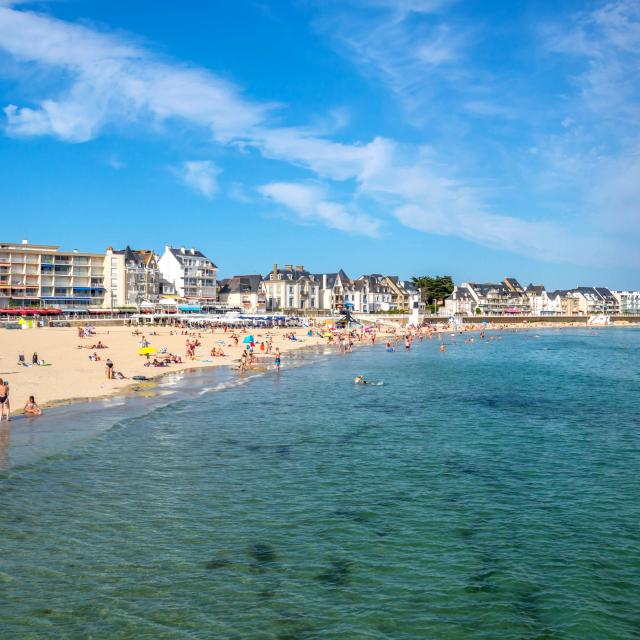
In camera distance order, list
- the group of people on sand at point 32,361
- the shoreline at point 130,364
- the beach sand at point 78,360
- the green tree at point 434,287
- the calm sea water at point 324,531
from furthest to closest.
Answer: the green tree at point 434,287, the group of people on sand at point 32,361, the beach sand at point 78,360, the shoreline at point 130,364, the calm sea water at point 324,531

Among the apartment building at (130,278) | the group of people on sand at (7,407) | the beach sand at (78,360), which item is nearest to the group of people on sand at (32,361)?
the beach sand at (78,360)

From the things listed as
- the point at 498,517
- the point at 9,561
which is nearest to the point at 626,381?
the point at 498,517

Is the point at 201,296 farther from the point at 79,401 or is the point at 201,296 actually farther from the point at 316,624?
the point at 316,624

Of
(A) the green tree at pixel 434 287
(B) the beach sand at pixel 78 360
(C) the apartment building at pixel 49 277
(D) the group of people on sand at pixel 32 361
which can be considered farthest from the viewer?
(A) the green tree at pixel 434 287

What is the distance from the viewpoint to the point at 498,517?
51.8ft

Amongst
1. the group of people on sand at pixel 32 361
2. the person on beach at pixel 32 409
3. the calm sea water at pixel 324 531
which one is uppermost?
the group of people on sand at pixel 32 361

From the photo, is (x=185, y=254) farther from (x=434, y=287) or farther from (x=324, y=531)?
(x=324, y=531)

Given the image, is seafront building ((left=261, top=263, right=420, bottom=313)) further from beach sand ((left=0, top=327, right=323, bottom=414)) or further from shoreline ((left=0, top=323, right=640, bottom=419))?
beach sand ((left=0, top=327, right=323, bottom=414))

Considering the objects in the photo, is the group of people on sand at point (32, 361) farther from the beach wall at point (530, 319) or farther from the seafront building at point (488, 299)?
the seafront building at point (488, 299)

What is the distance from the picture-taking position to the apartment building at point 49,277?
103438 millimetres

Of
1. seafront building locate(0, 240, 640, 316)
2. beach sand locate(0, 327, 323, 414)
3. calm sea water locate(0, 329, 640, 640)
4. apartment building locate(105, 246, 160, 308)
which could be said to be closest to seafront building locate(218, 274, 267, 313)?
seafront building locate(0, 240, 640, 316)

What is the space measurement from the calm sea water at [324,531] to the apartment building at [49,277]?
86.7 meters

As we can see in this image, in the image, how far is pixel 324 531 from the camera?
14.6 metres

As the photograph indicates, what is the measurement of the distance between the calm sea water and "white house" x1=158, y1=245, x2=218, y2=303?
101 metres
